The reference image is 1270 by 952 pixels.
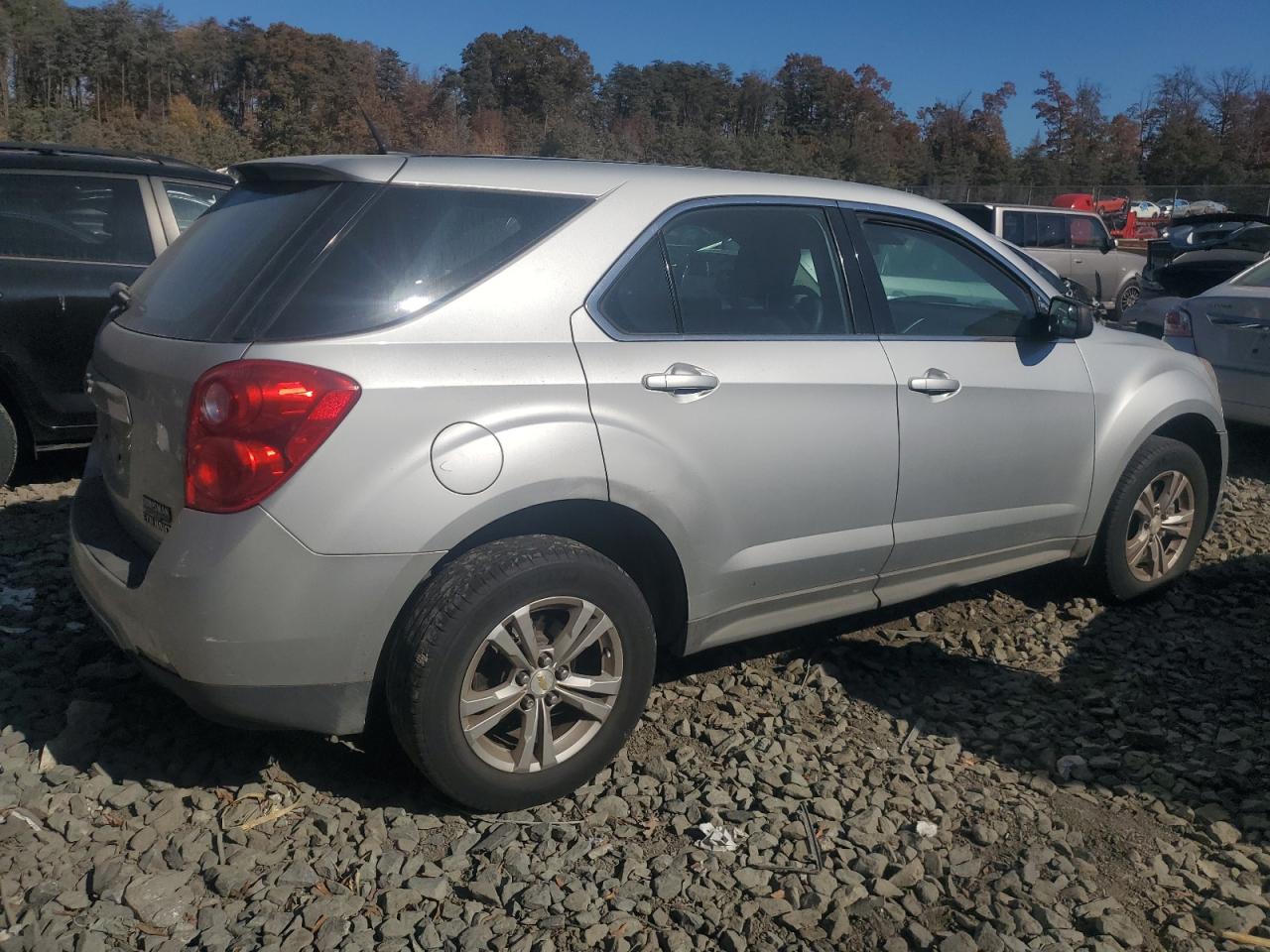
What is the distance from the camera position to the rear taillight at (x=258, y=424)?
8.73ft

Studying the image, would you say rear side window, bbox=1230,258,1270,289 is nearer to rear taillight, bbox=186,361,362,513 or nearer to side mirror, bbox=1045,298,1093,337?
side mirror, bbox=1045,298,1093,337

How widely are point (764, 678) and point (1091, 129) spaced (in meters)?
74.7

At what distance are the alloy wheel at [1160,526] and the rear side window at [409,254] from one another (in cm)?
296

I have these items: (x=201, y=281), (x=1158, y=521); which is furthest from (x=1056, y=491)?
(x=201, y=281)

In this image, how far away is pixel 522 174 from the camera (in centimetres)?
320

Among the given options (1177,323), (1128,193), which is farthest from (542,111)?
(1177,323)

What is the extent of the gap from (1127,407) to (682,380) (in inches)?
88.8

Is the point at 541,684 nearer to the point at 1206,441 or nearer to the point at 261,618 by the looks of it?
the point at 261,618

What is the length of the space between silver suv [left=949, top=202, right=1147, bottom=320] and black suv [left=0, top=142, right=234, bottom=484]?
43.1ft

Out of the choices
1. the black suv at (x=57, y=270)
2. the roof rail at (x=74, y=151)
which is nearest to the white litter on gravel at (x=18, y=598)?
the black suv at (x=57, y=270)

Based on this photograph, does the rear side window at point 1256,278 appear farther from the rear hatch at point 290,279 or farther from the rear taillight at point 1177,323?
the rear hatch at point 290,279

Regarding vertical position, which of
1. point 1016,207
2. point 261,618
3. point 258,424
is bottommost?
point 261,618

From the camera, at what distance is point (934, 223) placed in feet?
13.5

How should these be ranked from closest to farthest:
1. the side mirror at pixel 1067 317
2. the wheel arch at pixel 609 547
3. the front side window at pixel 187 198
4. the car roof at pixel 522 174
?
the wheel arch at pixel 609 547, the car roof at pixel 522 174, the side mirror at pixel 1067 317, the front side window at pixel 187 198
